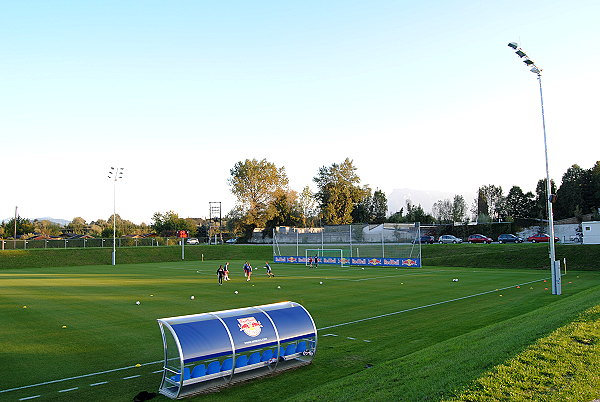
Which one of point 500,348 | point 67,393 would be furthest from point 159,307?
point 500,348

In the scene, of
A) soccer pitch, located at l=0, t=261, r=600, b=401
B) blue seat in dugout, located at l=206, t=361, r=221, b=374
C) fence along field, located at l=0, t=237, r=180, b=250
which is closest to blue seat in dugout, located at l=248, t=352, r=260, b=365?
soccer pitch, located at l=0, t=261, r=600, b=401

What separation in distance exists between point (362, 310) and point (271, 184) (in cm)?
8113

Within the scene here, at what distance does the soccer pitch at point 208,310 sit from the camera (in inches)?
436

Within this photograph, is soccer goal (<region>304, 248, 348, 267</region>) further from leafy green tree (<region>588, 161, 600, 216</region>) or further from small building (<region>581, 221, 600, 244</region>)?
leafy green tree (<region>588, 161, 600, 216</region>)

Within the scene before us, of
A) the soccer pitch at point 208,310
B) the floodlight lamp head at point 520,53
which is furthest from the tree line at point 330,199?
the floodlight lamp head at point 520,53

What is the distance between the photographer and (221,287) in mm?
31688

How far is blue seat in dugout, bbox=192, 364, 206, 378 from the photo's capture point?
9.97m

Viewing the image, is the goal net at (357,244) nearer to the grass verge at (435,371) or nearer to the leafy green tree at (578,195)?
the grass verge at (435,371)

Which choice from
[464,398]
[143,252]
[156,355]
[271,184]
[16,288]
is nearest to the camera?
[464,398]

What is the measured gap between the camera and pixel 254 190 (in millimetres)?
99750

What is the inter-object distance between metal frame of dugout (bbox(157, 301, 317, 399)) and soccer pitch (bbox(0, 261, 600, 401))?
1.28 feet

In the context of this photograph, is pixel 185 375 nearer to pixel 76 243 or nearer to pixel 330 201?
pixel 76 243

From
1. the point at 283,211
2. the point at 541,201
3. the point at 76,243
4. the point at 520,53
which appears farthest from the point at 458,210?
the point at 520,53

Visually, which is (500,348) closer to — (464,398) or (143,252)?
(464,398)
